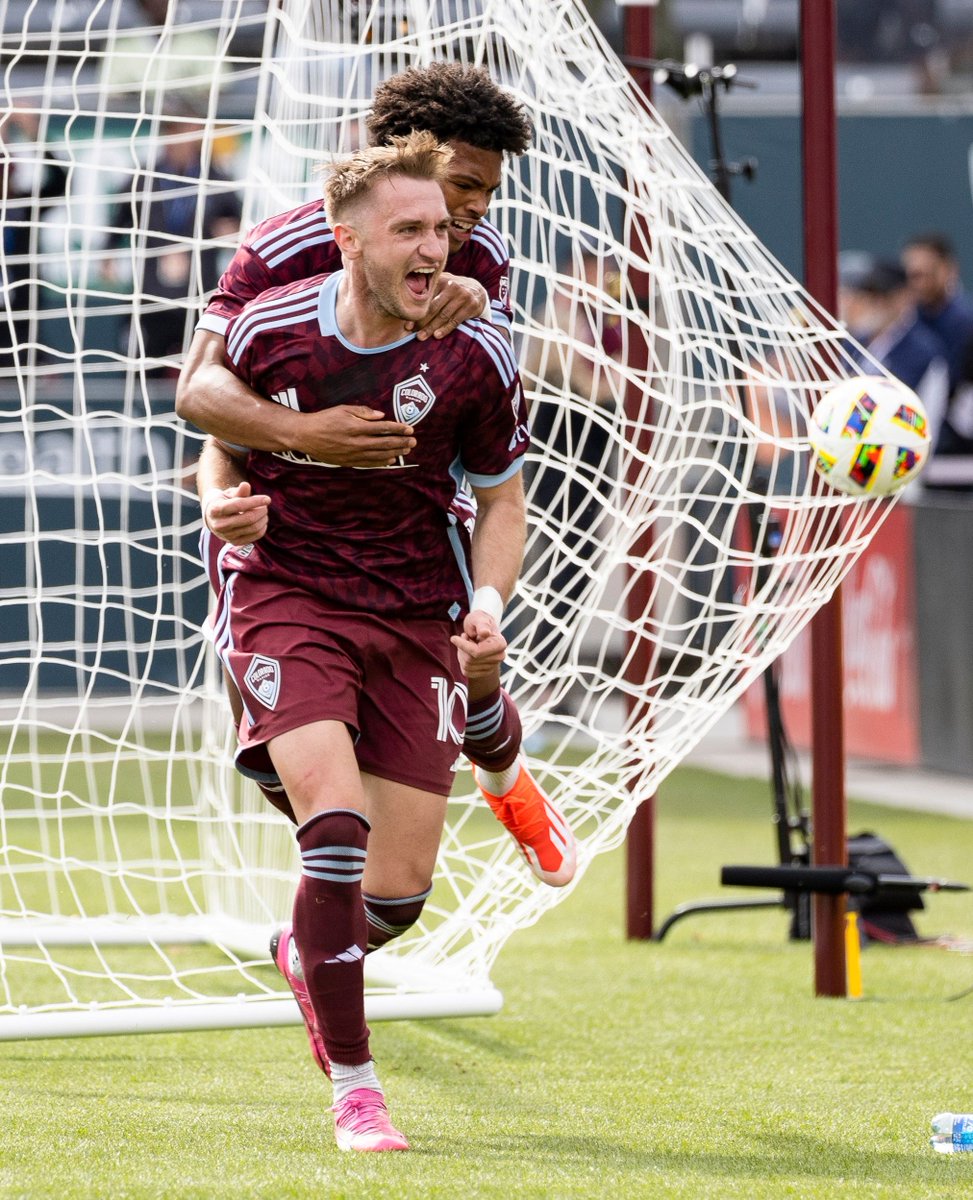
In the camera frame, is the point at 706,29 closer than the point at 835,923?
No

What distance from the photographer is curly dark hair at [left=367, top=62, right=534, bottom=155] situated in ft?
13.0

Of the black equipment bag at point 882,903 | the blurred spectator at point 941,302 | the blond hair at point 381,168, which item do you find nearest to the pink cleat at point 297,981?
the blond hair at point 381,168

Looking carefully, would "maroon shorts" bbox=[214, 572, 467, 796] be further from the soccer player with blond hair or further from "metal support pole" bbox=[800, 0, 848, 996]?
"metal support pole" bbox=[800, 0, 848, 996]

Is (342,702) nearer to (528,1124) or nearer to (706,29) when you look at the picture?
(528,1124)

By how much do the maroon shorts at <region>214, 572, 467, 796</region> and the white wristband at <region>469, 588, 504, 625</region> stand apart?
172 mm

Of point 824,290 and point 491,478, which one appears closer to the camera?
point 491,478

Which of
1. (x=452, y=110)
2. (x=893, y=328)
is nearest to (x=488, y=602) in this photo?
(x=452, y=110)

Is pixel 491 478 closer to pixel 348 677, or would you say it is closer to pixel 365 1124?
pixel 348 677

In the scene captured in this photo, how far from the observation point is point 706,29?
55.3ft

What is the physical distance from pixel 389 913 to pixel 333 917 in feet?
1.36

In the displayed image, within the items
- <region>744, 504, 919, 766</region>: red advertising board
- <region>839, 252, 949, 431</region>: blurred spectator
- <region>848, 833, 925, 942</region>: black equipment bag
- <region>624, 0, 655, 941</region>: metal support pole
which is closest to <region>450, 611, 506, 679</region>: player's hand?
<region>624, 0, 655, 941</region>: metal support pole

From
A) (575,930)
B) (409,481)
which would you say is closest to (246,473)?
(409,481)

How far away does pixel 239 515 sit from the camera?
3627 mm

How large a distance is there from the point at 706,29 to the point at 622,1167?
14.7 metres
